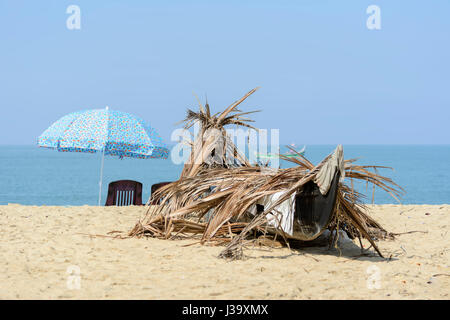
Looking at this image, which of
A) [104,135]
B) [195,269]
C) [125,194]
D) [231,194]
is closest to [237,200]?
[231,194]

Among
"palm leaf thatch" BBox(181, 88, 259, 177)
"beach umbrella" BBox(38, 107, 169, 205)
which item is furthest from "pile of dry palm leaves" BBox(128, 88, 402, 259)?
"beach umbrella" BBox(38, 107, 169, 205)

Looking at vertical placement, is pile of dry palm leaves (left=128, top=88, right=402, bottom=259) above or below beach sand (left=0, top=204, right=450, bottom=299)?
above

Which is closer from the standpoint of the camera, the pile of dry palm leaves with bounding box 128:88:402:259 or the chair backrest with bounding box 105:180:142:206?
the pile of dry palm leaves with bounding box 128:88:402:259

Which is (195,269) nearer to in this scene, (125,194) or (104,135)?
(104,135)

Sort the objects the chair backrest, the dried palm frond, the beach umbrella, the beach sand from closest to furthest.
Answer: the beach sand, the dried palm frond, the beach umbrella, the chair backrest

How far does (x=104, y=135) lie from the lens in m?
8.52

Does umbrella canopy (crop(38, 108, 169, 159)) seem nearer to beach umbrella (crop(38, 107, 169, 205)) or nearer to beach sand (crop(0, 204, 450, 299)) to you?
beach umbrella (crop(38, 107, 169, 205))

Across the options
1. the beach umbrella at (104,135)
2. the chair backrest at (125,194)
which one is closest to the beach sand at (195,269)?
the beach umbrella at (104,135)

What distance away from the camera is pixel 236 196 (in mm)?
5820

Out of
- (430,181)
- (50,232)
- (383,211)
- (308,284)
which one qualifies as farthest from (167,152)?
(430,181)

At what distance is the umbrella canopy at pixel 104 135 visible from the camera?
28.0 ft

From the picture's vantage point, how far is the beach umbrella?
853 cm

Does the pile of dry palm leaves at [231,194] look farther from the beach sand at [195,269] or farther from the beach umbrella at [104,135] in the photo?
the beach umbrella at [104,135]
